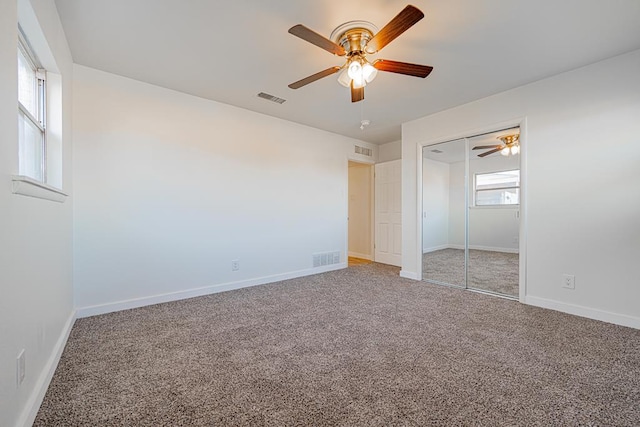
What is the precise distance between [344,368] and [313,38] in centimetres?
223

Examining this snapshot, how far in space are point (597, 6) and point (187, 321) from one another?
4180mm

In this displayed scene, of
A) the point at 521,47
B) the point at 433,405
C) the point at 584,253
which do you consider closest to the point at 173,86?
the point at 521,47

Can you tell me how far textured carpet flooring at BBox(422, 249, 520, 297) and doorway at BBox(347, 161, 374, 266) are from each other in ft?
5.46

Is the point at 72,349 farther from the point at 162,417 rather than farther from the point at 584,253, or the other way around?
the point at 584,253

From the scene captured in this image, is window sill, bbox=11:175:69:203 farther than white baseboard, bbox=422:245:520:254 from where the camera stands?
No

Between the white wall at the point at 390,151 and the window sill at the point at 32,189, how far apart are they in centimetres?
501

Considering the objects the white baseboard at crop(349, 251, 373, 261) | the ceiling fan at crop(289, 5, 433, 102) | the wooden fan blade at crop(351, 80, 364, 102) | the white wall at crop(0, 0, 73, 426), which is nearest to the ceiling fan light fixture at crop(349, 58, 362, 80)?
the ceiling fan at crop(289, 5, 433, 102)

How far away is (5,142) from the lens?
1122mm

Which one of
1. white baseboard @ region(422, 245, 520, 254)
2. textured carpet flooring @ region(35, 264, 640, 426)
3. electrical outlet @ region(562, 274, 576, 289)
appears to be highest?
white baseboard @ region(422, 245, 520, 254)

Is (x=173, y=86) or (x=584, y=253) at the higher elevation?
(x=173, y=86)

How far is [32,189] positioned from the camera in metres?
1.40

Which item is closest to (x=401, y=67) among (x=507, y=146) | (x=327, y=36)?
(x=327, y=36)

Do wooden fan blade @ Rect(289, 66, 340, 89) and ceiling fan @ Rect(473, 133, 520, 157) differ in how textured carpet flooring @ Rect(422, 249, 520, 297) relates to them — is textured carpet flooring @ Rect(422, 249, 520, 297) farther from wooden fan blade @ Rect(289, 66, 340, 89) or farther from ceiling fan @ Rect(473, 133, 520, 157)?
wooden fan blade @ Rect(289, 66, 340, 89)

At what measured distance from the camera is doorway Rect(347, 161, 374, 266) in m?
5.78
